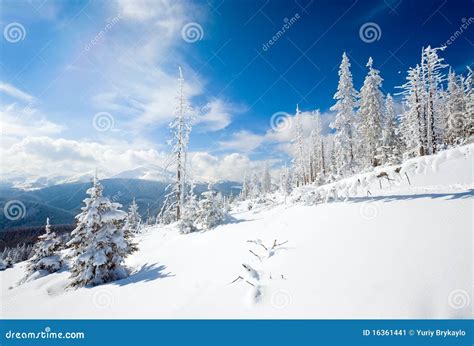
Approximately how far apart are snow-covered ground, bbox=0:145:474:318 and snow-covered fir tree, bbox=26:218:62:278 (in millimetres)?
11698

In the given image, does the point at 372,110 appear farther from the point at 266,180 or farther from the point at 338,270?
the point at 266,180

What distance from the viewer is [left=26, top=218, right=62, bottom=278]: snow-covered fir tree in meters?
18.5

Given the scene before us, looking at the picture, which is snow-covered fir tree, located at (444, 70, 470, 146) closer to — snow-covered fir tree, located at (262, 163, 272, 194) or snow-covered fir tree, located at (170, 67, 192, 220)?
snow-covered fir tree, located at (170, 67, 192, 220)

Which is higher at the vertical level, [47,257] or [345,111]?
[345,111]

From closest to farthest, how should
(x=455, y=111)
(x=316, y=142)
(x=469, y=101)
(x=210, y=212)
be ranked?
(x=210, y=212) → (x=469, y=101) → (x=455, y=111) → (x=316, y=142)

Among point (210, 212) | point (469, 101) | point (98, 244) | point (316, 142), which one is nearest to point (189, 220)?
point (210, 212)

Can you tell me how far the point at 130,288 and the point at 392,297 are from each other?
6.85 metres

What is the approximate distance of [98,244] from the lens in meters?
10.4

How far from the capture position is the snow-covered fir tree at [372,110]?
93.3 feet

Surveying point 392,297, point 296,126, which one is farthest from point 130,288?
point 296,126

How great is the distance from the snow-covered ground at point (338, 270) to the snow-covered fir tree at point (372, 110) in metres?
21.9

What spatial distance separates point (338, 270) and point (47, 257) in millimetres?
22522

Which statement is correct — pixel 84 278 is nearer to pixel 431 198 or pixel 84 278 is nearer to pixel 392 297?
pixel 392 297

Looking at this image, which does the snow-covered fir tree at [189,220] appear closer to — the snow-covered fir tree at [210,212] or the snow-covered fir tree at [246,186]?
the snow-covered fir tree at [210,212]
